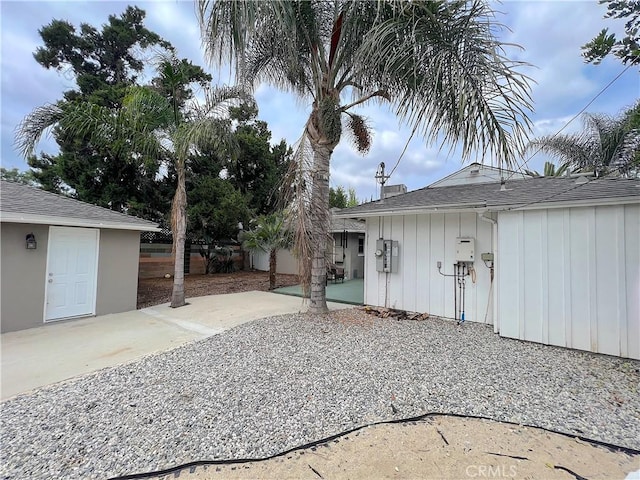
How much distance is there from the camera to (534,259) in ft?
17.6

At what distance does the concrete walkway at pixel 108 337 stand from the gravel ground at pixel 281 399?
1.60 ft

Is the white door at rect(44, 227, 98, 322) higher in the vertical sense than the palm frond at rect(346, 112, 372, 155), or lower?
lower

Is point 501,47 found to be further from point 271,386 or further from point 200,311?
point 200,311

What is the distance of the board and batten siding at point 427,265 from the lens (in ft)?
21.6

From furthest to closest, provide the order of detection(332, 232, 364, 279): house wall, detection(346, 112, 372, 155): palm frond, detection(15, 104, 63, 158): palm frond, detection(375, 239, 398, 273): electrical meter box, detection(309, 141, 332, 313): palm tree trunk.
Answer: detection(332, 232, 364, 279): house wall → detection(375, 239, 398, 273): electrical meter box → detection(346, 112, 372, 155): palm frond → detection(15, 104, 63, 158): palm frond → detection(309, 141, 332, 313): palm tree trunk

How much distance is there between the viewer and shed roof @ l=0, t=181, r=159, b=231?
5739mm

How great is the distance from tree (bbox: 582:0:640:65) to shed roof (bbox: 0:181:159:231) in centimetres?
943

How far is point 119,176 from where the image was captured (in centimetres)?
1251

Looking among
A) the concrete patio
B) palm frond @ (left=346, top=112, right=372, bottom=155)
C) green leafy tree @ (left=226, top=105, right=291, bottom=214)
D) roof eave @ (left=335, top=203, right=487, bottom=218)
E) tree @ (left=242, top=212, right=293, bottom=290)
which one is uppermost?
green leafy tree @ (left=226, top=105, right=291, bottom=214)

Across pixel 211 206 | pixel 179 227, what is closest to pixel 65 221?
pixel 179 227

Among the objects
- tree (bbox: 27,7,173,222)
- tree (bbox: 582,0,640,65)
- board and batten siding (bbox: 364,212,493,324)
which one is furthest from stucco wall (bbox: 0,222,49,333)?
tree (bbox: 582,0,640,65)

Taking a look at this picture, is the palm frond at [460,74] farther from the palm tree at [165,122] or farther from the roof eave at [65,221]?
the roof eave at [65,221]

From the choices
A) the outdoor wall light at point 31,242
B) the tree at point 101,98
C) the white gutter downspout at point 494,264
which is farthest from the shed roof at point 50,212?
the white gutter downspout at point 494,264

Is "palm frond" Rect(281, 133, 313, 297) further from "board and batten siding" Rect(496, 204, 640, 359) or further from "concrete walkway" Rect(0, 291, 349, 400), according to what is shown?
"board and batten siding" Rect(496, 204, 640, 359)
